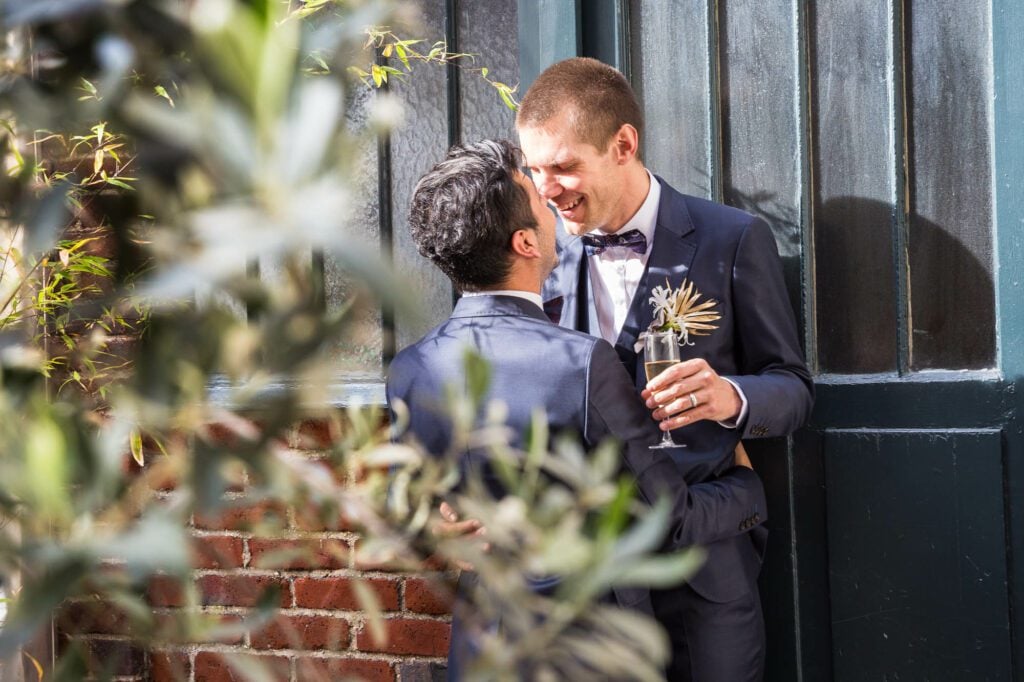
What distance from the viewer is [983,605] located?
7.56 feet

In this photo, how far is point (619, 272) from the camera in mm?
2383

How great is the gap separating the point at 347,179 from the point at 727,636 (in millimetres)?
1895

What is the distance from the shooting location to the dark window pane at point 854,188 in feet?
7.74

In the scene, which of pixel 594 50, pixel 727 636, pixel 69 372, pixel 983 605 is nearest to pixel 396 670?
pixel 727 636

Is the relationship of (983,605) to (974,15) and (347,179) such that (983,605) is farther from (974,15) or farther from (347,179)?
(347,179)

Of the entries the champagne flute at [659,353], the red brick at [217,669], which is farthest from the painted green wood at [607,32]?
the red brick at [217,669]

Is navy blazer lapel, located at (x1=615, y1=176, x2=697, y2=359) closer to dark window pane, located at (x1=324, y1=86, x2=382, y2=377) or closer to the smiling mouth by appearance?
the smiling mouth

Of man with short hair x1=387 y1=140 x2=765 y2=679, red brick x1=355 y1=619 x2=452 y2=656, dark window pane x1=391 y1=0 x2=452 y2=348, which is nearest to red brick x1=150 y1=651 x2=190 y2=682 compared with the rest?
red brick x1=355 y1=619 x2=452 y2=656

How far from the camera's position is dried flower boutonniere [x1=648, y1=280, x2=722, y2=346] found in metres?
2.21

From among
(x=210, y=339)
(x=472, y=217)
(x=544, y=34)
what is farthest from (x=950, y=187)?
(x=210, y=339)

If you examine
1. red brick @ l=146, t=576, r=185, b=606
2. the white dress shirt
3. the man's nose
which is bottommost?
red brick @ l=146, t=576, r=185, b=606

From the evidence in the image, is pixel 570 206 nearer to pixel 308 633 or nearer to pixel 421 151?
pixel 421 151

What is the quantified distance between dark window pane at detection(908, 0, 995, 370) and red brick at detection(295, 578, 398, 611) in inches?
49.4

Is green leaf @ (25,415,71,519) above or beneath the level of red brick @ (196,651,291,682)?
above
